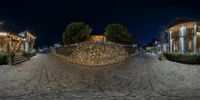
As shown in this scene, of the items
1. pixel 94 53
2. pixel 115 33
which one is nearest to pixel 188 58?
pixel 94 53

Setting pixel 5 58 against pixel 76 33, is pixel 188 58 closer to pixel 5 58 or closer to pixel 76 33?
pixel 5 58

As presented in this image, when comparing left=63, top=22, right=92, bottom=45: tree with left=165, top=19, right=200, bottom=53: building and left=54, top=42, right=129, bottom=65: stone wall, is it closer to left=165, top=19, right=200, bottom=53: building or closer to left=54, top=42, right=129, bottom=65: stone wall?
left=165, top=19, right=200, bottom=53: building

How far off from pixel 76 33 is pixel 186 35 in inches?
784

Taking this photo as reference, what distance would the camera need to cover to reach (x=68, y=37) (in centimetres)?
4950

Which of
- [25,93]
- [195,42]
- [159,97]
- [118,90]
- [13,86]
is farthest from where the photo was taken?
[195,42]

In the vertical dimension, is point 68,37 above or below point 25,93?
above

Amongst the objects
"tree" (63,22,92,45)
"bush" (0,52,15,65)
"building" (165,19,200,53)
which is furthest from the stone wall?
"building" (165,19,200,53)

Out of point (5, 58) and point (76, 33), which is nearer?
point (5, 58)

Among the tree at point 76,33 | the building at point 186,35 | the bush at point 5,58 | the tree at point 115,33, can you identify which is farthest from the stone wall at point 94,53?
the tree at point 115,33

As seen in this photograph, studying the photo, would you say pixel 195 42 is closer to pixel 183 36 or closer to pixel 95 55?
pixel 183 36

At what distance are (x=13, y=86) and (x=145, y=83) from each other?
6852 millimetres

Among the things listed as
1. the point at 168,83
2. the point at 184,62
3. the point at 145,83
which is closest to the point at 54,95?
the point at 145,83

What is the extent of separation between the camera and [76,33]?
49844mm

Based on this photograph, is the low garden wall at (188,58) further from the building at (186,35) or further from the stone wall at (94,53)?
the building at (186,35)
